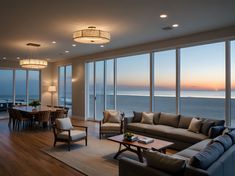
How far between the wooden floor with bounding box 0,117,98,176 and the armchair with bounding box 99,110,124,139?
0.74 m

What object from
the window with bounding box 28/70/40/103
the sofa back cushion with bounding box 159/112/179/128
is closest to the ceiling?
the sofa back cushion with bounding box 159/112/179/128

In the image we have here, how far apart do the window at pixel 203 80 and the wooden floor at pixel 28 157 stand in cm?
340

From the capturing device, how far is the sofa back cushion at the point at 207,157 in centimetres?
229

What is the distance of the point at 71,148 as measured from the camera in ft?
17.7

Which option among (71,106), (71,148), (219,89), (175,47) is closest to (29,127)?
(71,106)

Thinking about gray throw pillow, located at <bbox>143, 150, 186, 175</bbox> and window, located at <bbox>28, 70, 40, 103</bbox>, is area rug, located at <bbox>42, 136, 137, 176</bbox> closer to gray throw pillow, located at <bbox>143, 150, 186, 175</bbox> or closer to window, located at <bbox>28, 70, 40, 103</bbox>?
gray throw pillow, located at <bbox>143, 150, 186, 175</bbox>

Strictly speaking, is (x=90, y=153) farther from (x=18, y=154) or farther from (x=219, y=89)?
(x=219, y=89)

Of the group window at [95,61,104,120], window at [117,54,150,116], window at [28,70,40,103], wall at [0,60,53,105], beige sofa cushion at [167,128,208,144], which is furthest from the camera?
wall at [0,60,53,105]

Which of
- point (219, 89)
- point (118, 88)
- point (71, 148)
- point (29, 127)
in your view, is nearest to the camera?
point (71, 148)

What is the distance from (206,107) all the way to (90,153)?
13.3 ft

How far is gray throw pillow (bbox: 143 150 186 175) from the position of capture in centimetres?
232

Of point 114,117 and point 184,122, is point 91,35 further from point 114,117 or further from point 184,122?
point 184,122

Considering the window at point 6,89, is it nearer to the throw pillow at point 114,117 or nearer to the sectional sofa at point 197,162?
the throw pillow at point 114,117

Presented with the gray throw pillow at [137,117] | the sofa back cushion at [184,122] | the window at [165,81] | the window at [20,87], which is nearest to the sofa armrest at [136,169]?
the sofa back cushion at [184,122]
